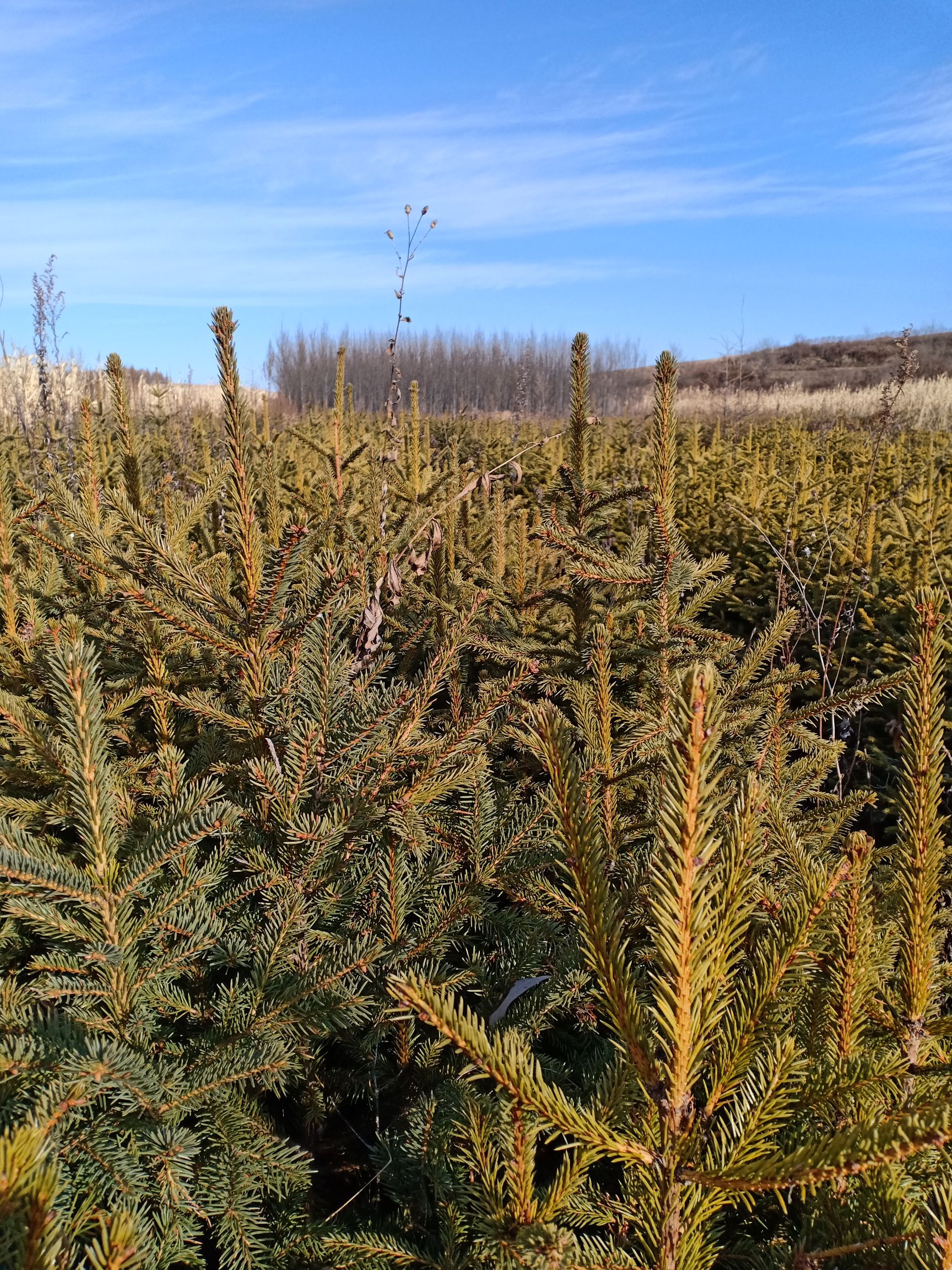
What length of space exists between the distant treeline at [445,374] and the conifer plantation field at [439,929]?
2847cm

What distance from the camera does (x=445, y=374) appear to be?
115 feet

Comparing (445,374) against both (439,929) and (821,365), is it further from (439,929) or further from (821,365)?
(439,929)

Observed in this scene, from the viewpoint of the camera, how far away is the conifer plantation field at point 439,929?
790 mm

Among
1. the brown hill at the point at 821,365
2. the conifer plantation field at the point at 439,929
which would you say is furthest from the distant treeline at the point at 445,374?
the conifer plantation field at the point at 439,929

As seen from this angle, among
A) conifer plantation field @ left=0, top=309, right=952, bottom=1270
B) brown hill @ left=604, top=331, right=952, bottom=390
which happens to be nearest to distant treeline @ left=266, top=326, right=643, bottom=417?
brown hill @ left=604, top=331, right=952, bottom=390

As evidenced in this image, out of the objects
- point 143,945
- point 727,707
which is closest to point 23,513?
point 143,945

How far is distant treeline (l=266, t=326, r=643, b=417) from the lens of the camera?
32094 millimetres

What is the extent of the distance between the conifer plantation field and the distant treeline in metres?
28.5

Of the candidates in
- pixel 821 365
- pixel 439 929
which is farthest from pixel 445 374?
pixel 439 929

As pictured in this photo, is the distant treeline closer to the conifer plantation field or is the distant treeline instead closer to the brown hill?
the brown hill

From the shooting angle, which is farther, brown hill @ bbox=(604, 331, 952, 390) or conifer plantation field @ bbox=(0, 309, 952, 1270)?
brown hill @ bbox=(604, 331, 952, 390)

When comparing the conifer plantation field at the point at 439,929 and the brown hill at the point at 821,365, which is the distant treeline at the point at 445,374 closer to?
the brown hill at the point at 821,365

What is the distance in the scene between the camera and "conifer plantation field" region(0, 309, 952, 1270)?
790 millimetres

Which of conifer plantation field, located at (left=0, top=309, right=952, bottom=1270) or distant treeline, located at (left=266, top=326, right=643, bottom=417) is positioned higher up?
distant treeline, located at (left=266, top=326, right=643, bottom=417)
